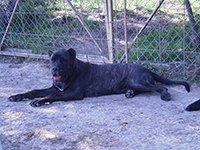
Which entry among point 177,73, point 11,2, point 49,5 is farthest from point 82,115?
point 11,2

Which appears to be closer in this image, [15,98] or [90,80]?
[15,98]

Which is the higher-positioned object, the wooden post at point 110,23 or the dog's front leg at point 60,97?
the wooden post at point 110,23

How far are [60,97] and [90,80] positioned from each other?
71cm

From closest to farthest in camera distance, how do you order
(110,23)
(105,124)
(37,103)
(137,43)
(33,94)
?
(105,124)
(37,103)
(33,94)
(137,43)
(110,23)

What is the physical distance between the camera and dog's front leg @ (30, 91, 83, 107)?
4.40 metres

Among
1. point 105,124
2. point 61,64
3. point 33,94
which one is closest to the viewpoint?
point 105,124

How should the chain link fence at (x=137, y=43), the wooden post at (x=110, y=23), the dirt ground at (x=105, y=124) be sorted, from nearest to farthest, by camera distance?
1. the dirt ground at (x=105, y=124)
2. the chain link fence at (x=137, y=43)
3. the wooden post at (x=110, y=23)

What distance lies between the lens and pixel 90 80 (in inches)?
194

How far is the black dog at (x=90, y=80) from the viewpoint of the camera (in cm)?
459

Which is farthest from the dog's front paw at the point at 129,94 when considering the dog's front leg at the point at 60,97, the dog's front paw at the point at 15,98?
the dog's front paw at the point at 15,98

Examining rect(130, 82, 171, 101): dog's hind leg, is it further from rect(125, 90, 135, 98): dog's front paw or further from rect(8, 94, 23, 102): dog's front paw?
rect(8, 94, 23, 102): dog's front paw

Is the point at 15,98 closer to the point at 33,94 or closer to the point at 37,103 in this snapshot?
the point at 33,94

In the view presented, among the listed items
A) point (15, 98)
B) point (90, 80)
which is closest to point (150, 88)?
point (90, 80)

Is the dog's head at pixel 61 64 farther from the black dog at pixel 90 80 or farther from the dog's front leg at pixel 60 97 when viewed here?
the dog's front leg at pixel 60 97
